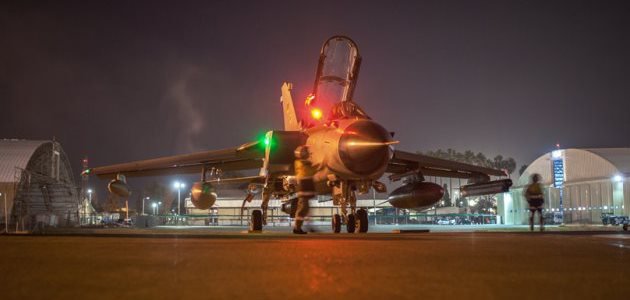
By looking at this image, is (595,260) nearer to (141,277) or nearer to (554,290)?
(554,290)

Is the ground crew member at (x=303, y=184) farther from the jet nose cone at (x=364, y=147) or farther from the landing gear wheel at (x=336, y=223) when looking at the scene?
the landing gear wheel at (x=336, y=223)

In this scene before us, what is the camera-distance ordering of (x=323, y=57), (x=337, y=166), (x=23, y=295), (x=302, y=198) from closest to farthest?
(x=23, y=295) < (x=302, y=198) < (x=337, y=166) < (x=323, y=57)

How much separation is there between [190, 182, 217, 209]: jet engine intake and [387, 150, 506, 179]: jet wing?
6731 mm

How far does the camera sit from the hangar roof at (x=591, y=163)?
2013 inches

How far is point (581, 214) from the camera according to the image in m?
53.5

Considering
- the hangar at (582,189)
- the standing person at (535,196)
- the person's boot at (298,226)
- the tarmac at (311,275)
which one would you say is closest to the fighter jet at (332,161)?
the standing person at (535,196)

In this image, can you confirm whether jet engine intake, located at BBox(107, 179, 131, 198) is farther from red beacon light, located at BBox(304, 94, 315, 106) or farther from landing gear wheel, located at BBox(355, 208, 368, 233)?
landing gear wheel, located at BBox(355, 208, 368, 233)

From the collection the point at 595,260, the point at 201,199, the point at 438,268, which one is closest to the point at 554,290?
the point at 438,268

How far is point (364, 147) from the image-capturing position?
14.7 m

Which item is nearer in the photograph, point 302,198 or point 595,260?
point 595,260

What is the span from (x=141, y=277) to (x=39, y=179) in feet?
152

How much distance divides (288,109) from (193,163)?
13.7 feet

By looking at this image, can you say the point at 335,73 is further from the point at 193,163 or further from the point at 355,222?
the point at 193,163

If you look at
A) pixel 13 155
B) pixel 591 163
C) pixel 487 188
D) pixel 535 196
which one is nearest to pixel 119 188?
pixel 487 188
